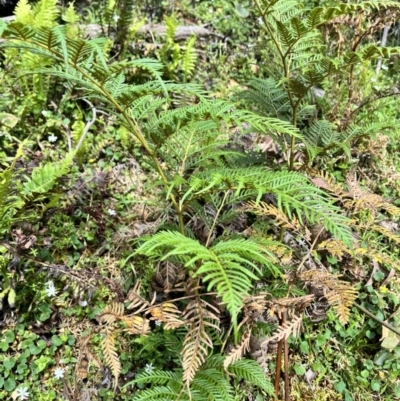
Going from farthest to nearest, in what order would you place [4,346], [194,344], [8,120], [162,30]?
1. [162,30]
2. [8,120]
3. [4,346]
4. [194,344]

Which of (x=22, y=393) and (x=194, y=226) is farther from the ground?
(x=194, y=226)

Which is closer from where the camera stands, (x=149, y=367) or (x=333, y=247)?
(x=333, y=247)

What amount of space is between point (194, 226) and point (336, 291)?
86 cm

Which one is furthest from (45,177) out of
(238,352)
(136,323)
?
(238,352)

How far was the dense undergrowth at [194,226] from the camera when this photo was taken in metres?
1.81

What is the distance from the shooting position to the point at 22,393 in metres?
2.20

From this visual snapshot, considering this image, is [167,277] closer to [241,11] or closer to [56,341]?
[56,341]

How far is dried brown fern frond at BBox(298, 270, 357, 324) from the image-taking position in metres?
1.84

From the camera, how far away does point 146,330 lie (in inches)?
74.2

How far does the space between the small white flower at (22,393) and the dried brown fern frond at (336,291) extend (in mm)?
1423

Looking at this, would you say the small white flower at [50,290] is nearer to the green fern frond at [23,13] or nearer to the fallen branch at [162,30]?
the green fern frond at [23,13]

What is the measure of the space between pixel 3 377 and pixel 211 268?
4.54 ft

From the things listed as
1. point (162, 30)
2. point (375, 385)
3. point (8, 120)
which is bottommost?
point (375, 385)

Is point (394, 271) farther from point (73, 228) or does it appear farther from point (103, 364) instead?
point (73, 228)
